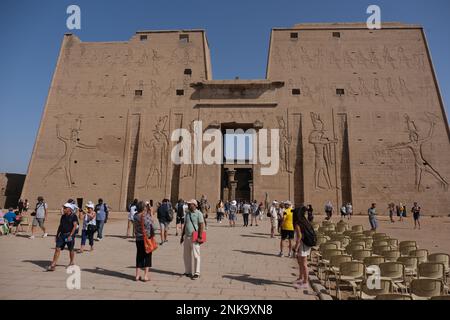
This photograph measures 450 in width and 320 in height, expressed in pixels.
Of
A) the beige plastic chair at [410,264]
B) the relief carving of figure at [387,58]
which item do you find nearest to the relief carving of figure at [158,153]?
the relief carving of figure at [387,58]

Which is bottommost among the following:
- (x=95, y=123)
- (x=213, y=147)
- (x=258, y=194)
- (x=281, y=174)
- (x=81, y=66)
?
(x=258, y=194)

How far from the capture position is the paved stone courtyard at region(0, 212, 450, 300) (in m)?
4.84

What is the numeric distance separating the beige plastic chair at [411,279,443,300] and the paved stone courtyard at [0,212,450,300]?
4.81 feet

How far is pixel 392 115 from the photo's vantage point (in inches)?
940

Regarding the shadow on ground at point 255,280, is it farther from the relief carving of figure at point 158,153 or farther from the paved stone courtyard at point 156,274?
the relief carving of figure at point 158,153

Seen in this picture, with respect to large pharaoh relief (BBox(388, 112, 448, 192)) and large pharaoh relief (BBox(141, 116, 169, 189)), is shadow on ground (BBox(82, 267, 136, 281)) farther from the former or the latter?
large pharaoh relief (BBox(388, 112, 448, 192))

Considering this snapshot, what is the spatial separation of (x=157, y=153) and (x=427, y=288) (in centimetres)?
2218

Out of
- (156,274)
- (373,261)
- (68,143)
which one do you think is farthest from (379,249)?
(68,143)

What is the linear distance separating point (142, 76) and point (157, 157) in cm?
705

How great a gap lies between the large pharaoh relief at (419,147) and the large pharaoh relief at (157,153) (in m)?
16.7

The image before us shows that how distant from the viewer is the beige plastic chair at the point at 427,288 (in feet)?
12.5

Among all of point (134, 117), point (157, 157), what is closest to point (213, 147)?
point (157, 157)

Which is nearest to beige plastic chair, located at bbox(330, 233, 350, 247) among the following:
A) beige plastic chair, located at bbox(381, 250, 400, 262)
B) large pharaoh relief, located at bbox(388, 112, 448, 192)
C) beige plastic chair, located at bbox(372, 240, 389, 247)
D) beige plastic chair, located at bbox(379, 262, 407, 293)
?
beige plastic chair, located at bbox(372, 240, 389, 247)

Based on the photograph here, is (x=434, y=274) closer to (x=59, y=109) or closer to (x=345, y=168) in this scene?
(x=345, y=168)
